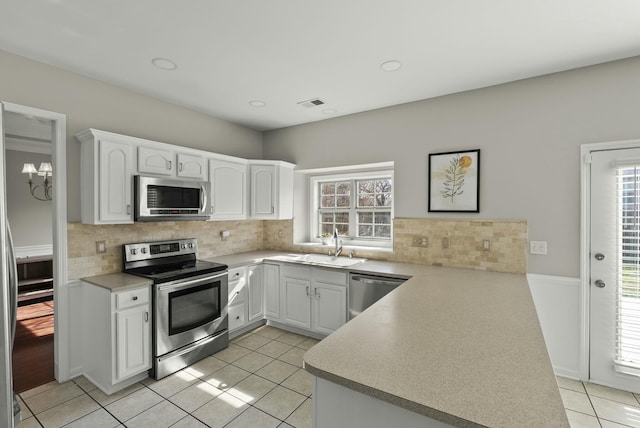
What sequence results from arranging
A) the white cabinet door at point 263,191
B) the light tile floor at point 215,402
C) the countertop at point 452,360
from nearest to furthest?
1. the countertop at point 452,360
2. the light tile floor at point 215,402
3. the white cabinet door at point 263,191

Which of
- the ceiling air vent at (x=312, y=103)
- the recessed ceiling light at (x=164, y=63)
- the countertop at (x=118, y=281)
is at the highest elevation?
the ceiling air vent at (x=312, y=103)

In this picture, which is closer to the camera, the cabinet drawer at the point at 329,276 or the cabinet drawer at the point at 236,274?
the cabinet drawer at the point at 329,276

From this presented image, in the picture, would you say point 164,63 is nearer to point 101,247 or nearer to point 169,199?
point 169,199

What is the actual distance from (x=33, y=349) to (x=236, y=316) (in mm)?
2091

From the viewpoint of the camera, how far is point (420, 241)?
325 cm

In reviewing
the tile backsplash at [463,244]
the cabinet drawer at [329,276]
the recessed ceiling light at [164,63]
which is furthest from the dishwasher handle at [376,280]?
the recessed ceiling light at [164,63]

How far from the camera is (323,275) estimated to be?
3.27 meters

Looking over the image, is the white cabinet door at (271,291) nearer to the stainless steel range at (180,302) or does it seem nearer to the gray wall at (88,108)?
the stainless steel range at (180,302)

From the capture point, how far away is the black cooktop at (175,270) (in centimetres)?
265

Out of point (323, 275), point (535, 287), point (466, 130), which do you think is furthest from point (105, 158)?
point (535, 287)

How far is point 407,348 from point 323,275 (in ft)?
6.84

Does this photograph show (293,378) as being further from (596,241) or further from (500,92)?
(500,92)

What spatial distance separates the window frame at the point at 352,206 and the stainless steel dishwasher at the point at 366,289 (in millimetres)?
833

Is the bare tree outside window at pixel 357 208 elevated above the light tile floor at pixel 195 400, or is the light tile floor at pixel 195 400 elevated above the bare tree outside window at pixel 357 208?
the bare tree outside window at pixel 357 208
